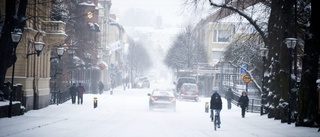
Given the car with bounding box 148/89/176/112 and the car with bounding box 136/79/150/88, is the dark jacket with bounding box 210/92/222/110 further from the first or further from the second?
the car with bounding box 136/79/150/88

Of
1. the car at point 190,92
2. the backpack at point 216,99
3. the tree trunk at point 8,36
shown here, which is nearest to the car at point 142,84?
the car at point 190,92

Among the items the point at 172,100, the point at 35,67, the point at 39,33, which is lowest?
the point at 172,100

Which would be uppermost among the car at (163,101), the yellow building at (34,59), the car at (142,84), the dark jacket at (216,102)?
the yellow building at (34,59)

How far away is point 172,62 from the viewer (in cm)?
8812

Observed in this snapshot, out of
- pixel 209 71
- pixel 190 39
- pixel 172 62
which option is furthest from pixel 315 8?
pixel 172 62

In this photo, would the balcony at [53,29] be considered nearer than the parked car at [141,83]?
Yes

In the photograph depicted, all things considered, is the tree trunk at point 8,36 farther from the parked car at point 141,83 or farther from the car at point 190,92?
the parked car at point 141,83

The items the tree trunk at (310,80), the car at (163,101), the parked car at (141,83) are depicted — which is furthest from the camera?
the parked car at (141,83)

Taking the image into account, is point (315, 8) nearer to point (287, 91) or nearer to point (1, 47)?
point (287, 91)

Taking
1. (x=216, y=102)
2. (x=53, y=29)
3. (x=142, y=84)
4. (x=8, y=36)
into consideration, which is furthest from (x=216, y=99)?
(x=142, y=84)

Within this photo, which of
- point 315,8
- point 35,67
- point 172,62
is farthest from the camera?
Answer: point 172,62

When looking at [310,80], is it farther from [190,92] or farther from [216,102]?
[190,92]

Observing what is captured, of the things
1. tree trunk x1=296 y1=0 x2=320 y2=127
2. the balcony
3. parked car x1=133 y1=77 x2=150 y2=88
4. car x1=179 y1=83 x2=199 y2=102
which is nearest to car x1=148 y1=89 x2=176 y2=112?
the balcony

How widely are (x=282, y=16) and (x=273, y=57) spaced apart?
3.70 meters
